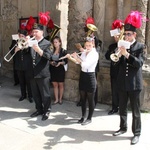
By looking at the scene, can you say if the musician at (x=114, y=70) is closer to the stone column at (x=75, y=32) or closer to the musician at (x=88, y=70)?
the musician at (x=88, y=70)

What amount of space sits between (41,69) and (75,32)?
1.56m

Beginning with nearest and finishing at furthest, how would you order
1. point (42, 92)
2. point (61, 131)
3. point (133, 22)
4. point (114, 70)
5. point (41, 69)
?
1. point (133, 22)
2. point (61, 131)
3. point (41, 69)
4. point (42, 92)
5. point (114, 70)

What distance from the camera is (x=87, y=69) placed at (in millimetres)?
4492

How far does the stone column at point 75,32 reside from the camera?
5.75 metres

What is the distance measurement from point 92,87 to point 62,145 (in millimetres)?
1167

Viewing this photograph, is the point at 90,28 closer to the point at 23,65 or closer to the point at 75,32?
the point at 75,32

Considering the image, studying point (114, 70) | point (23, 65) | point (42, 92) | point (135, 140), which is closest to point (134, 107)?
point (135, 140)

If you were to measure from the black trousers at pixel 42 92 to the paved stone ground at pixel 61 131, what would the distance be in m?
0.22

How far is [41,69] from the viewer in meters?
4.76

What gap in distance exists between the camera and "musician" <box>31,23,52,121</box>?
15.4 feet

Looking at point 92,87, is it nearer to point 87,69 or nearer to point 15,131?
point 87,69

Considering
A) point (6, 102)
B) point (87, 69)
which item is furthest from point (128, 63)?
point (6, 102)

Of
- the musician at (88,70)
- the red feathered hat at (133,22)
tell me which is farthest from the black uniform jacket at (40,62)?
the red feathered hat at (133,22)

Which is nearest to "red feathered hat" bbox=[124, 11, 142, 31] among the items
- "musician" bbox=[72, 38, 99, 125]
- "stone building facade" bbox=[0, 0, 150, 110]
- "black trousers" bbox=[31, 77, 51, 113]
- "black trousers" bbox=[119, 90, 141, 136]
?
"musician" bbox=[72, 38, 99, 125]
